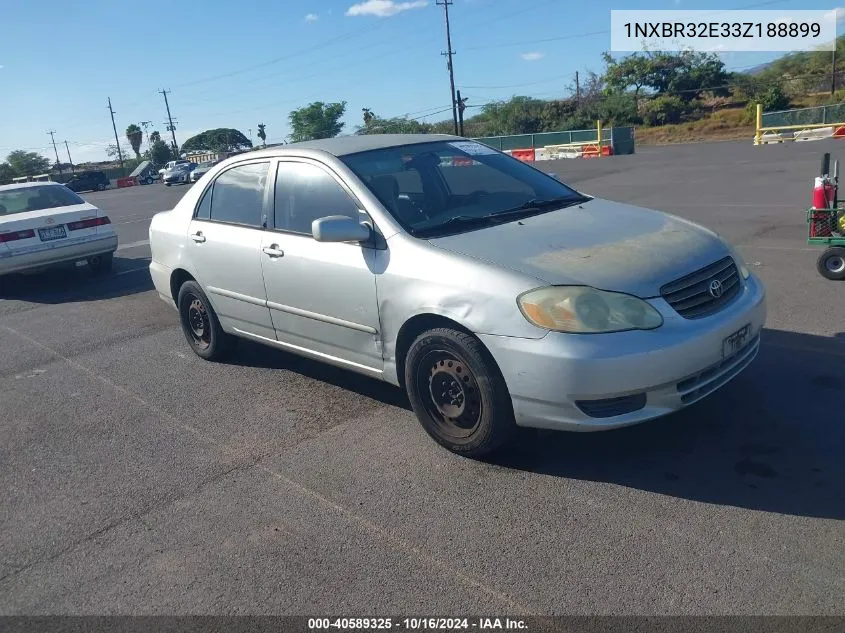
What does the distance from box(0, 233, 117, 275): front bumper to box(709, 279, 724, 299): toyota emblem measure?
29.9 feet

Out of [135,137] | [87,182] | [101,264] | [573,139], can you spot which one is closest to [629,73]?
[573,139]

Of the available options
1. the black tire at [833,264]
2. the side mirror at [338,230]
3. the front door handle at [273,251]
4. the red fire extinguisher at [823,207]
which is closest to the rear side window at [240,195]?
the front door handle at [273,251]

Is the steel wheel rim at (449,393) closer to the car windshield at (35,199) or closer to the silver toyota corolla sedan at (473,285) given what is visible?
the silver toyota corolla sedan at (473,285)

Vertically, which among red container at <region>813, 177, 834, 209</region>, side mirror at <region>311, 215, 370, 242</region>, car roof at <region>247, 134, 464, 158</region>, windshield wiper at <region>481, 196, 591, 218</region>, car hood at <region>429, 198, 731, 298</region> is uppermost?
car roof at <region>247, 134, 464, 158</region>

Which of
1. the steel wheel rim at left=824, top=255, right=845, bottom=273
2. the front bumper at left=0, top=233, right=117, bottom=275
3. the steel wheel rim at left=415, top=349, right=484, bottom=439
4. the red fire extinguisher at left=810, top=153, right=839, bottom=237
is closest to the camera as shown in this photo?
the steel wheel rim at left=415, top=349, right=484, bottom=439

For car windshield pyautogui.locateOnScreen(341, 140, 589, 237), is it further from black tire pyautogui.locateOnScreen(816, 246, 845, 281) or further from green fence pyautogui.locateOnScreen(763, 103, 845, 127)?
green fence pyautogui.locateOnScreen(763, 103, 845, 127)

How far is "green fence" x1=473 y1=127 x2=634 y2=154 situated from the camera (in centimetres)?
3494

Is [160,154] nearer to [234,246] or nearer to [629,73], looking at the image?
[629,73]

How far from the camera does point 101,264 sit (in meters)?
11.2

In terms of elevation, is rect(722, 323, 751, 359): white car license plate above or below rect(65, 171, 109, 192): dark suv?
above

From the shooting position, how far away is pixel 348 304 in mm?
4332

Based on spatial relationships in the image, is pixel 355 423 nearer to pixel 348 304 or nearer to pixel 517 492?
pixel 348 304

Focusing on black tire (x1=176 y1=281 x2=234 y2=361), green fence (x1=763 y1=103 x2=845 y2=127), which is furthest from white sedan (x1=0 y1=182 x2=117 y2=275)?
green fence (x1=763 y1=103 x2=845 y2=127)

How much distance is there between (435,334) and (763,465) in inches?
68.4
